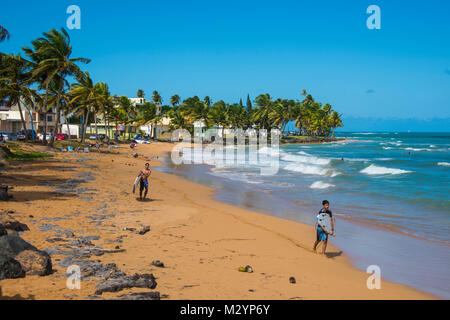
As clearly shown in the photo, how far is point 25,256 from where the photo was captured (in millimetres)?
5750

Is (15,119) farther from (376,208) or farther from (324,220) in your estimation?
(324,220)

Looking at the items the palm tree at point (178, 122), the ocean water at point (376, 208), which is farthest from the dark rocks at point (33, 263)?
the palm tree at point (178, 122)

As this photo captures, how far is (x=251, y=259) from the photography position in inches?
325

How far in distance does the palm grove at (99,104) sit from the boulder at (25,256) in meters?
13.9

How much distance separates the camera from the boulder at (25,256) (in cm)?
558

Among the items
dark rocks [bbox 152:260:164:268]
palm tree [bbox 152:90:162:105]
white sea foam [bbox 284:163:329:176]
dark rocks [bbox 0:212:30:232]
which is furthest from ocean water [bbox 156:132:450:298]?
palm tree [bbox 152:90:162:105]

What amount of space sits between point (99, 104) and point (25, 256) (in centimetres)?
4336

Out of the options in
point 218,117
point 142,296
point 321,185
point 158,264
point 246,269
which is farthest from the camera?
point 218,117

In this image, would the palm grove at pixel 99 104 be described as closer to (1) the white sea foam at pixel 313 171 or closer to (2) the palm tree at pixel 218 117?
(2) the palm tree at pixel 218 117

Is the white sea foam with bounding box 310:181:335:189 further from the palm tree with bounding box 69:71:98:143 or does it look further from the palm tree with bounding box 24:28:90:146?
the palm tree with bounding box 69:71:98:143

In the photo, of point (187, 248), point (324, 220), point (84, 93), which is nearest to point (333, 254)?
point (324, 220)

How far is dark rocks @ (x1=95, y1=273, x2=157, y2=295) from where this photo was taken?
18.0 ft

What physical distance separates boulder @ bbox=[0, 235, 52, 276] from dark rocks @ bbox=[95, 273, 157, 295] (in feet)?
3.17
